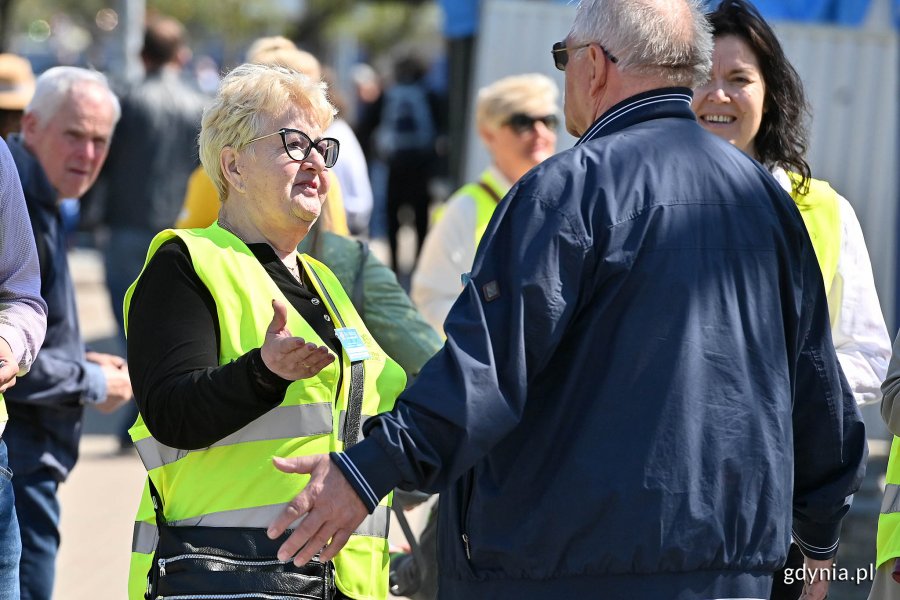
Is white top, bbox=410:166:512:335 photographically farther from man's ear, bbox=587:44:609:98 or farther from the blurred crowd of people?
man's ear, bbox=587:44:609:98

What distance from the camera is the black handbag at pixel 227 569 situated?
2736 mm

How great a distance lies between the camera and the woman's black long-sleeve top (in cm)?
266

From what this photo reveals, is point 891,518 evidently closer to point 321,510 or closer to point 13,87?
point 321,510

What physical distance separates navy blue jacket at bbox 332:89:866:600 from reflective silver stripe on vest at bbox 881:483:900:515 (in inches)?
27.1

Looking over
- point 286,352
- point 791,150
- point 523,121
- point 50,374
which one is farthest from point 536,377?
point 523,121

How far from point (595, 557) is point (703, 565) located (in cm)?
21

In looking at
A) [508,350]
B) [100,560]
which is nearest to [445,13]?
[100,560]

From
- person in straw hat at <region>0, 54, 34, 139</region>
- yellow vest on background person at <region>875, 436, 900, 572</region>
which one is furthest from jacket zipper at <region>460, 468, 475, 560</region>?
person in straw hat at <region>0, 54, 34, 139</region>

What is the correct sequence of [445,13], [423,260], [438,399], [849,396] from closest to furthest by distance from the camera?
[438,399] → [849,396] → [423,260] → [445,13]

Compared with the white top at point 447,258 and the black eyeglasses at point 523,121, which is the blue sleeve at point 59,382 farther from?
the black eyeglasses at point 523,121

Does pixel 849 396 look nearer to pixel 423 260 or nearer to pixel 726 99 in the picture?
pixel 726 99

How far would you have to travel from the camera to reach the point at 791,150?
12.6ft

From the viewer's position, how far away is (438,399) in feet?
7.92

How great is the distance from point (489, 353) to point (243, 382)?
53 cm
